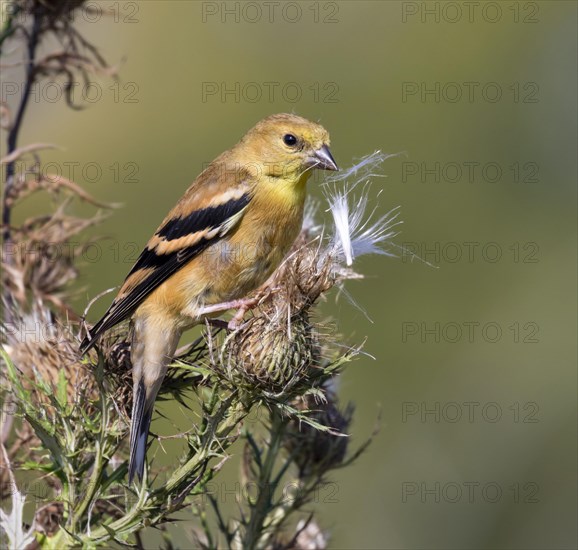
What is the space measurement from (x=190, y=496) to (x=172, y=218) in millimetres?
Result: 1397

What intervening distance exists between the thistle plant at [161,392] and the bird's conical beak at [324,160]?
Result: 76cm

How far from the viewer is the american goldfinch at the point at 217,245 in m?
3.64

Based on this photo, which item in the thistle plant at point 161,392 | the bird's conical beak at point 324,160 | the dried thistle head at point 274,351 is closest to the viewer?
the thistle plant at point 161,392

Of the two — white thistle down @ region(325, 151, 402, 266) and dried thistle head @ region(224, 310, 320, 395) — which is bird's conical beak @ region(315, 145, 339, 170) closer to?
white thistle down @ region(325, 151, 402, 266)

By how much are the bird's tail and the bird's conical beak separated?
120 centimetres

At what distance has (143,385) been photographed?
305 centimetres

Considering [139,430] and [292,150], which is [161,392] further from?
[292,150]

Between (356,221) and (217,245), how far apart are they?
0.91 m

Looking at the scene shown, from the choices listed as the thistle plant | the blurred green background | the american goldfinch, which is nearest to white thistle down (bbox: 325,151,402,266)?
the thistle plant

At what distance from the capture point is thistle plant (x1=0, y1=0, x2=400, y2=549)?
266 centimetres

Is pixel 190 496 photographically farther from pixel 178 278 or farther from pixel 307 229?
pixel 307 229

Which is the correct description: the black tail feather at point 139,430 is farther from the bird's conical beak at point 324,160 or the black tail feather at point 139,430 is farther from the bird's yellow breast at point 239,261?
the bird's conical beak at point 324,160

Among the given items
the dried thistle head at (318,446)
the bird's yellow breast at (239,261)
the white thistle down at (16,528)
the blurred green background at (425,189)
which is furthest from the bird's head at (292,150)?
the white thistle down at (16,528)

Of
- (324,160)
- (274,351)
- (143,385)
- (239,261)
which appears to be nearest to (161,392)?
(143,385)
